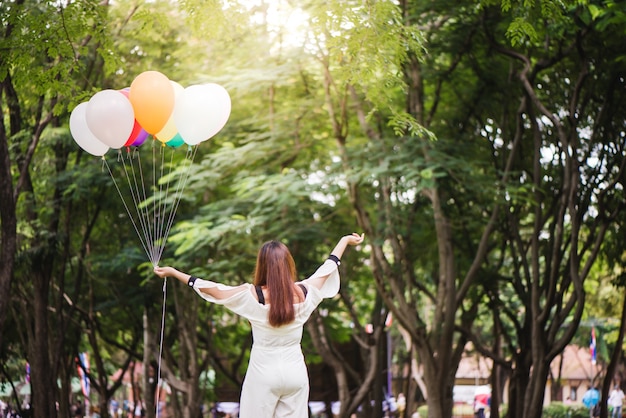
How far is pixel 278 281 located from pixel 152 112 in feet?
10.0

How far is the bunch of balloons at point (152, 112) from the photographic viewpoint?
302 inches

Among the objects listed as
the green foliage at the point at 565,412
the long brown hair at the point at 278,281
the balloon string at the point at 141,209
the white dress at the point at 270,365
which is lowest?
the green foliage at the point at 565,412

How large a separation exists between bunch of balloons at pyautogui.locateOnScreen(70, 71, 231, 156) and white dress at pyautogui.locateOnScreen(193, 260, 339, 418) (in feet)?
9.37

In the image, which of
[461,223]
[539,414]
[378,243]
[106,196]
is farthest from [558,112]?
[106,196]

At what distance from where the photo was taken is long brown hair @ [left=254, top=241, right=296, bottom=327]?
205 inches

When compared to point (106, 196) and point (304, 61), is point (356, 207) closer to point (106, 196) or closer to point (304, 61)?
point (304, 61)

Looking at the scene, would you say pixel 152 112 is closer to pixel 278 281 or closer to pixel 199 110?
pixel 199 110

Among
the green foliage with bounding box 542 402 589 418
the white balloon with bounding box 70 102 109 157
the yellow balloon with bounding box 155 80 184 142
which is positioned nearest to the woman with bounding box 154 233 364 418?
the yellow balloon with bounding box 155 80 184 142

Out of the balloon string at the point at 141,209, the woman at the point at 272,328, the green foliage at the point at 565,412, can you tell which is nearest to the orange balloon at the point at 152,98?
the balloon string at the point at 141,209

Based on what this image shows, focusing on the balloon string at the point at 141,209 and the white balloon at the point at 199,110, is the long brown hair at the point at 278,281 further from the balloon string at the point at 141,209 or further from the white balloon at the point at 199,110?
the white balloon at the point at 199,110

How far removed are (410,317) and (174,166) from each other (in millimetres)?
4793

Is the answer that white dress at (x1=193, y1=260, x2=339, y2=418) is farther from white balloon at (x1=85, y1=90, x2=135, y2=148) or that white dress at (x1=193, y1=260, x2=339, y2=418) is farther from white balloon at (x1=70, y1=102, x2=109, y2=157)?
white balloon at (x1=70, y1=102, x2=109, y2=157)

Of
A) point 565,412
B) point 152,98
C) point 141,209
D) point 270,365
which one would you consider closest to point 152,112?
point 152,98

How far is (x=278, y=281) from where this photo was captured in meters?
5.26
